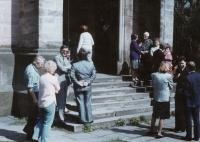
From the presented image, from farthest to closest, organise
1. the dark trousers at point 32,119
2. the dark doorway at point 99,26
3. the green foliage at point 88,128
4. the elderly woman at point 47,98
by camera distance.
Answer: the dark doorway at point 99,26
the green foliage at point 88,128
the dark trousers at point 32,119
the elderly woman at point 47,98

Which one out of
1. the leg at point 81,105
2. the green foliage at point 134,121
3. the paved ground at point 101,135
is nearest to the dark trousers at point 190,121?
the paved ground at point 101,135

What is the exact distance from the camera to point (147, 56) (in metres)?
10.8

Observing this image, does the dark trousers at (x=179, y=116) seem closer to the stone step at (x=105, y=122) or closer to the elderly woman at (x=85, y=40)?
the stone step at (x=105, y=122)

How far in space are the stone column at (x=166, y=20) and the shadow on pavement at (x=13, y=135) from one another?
812 cm

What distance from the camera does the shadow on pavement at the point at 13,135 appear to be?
6453 mm

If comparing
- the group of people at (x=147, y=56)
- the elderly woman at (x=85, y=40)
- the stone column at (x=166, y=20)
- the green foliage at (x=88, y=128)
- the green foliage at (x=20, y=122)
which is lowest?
the green foliage at (x=20, y=122)

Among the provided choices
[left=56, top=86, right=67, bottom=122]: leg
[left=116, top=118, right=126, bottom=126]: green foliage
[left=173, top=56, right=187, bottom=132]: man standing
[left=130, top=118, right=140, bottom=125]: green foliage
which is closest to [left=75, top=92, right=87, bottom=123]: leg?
[left=56, top=86, right=67, bottom=122]: leg

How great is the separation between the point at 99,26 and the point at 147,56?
3.09 m

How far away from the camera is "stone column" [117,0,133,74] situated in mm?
12031

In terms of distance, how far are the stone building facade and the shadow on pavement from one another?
5.92 ft

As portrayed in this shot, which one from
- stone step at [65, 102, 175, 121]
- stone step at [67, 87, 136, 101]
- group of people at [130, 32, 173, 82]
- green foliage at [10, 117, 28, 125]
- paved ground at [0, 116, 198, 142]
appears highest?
group of people at [130, 32, 173, 82]

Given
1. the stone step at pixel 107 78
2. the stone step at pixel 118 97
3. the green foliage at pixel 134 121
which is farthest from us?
the stone step at pixel 107 78

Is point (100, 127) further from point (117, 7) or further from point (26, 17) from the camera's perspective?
point (117, 7)

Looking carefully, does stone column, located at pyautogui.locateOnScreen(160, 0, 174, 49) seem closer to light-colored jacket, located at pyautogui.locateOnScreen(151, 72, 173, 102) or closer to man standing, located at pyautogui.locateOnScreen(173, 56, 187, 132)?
man standing, located at pyautogui.locateOnScreen(173, 56, 187, 132)
